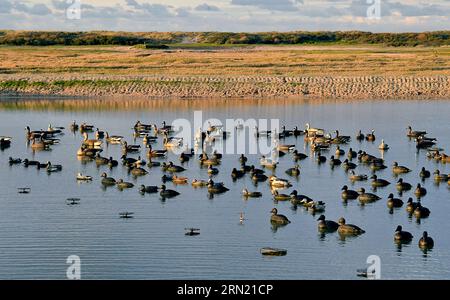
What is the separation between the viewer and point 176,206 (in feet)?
99.7

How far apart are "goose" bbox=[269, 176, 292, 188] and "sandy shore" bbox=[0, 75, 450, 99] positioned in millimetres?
29778

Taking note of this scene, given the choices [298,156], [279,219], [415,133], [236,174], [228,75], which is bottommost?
[279,219]

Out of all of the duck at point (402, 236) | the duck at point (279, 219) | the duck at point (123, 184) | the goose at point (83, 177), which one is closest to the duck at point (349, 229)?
the duck at point (402, 236)

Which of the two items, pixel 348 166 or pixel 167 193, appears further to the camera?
pixel 348 166

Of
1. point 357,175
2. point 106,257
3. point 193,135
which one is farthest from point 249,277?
point 193,135

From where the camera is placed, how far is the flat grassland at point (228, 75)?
212 ft

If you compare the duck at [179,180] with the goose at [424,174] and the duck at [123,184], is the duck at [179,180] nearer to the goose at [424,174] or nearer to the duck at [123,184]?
the duck at [123,184]

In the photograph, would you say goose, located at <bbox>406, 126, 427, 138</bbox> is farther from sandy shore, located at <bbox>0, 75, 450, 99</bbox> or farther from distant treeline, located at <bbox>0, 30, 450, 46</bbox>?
distant treeline, located at <bbox>0, 30, 450, 46</bbox>

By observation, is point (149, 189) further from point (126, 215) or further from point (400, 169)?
point (400, 169)

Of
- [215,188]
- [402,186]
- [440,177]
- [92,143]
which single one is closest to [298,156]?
[440,177]

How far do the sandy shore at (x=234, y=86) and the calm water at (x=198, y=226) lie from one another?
20700 millimetres

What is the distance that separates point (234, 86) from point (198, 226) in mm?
38895

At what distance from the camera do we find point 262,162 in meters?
37.9

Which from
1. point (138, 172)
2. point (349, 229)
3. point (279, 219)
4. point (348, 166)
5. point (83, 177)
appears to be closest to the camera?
point (349, 229)
